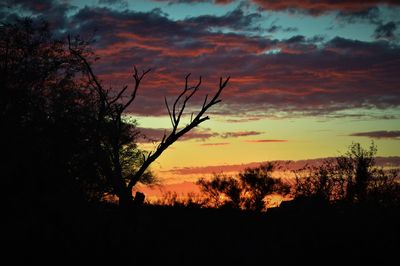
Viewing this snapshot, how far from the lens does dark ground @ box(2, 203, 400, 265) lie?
13.3 meters

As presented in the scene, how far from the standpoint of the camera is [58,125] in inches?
698

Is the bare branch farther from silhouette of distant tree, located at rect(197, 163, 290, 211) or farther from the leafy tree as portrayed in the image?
silhouette of distant tree, located at rect(197, 163, 290, 211)

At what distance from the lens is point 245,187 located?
60469 mm

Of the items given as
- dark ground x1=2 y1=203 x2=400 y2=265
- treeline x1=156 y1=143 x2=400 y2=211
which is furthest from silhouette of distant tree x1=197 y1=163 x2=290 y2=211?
dark ground x1=2 y1=203 x2=400 y2=265

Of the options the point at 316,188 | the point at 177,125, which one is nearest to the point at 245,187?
the point at 316,188

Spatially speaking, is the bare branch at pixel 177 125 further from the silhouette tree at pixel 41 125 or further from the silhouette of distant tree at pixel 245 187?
the silhouette of distant tree at pixel 245 187

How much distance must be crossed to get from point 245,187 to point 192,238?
39.9 meters

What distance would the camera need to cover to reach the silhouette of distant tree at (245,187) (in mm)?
58344

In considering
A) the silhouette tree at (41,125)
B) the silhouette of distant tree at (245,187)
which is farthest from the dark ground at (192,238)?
the silhouette of distant tree at (245,187)

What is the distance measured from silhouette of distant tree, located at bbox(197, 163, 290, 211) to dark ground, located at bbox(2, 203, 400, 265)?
28292 millimetres

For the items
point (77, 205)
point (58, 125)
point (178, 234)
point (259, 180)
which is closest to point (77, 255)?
point (77, 205)

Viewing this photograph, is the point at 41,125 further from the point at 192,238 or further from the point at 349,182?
the point at 349,182

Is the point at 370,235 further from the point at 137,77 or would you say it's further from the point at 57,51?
the point at 57,51

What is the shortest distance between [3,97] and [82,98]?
7.76 meters
